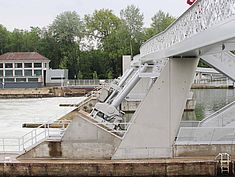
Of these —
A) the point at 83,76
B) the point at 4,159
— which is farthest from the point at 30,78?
the point at 4,159

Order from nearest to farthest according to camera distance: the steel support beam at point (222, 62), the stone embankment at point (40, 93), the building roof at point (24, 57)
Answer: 1. the steel support beam at point (222, 62)
2. the stone embankment at point (40, 93)
3. the building roof at point (24, 57)

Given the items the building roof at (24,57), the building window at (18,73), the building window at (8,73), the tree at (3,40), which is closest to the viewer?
the building roof at (24,57)

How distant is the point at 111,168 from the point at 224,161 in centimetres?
395

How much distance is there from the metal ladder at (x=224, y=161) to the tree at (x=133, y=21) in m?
66.3

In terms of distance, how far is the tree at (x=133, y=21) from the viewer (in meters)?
81.9

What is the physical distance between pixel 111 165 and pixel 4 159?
3995 millimetres

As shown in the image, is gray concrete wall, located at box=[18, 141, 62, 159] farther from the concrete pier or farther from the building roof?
the building roof

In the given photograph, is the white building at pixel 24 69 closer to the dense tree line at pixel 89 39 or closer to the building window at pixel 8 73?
the building window at pixel 8 73

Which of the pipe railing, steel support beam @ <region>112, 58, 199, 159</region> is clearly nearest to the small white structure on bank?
the pipe railing

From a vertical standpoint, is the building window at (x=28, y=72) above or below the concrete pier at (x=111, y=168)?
above

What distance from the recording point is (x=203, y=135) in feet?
52.5

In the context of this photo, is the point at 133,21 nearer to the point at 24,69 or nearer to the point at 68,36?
the point at 68,36

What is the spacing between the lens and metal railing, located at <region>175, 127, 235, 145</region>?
52.1 ft

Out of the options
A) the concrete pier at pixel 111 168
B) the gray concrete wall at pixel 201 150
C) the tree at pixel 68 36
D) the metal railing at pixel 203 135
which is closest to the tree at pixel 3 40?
the tree at pixel 68 36
